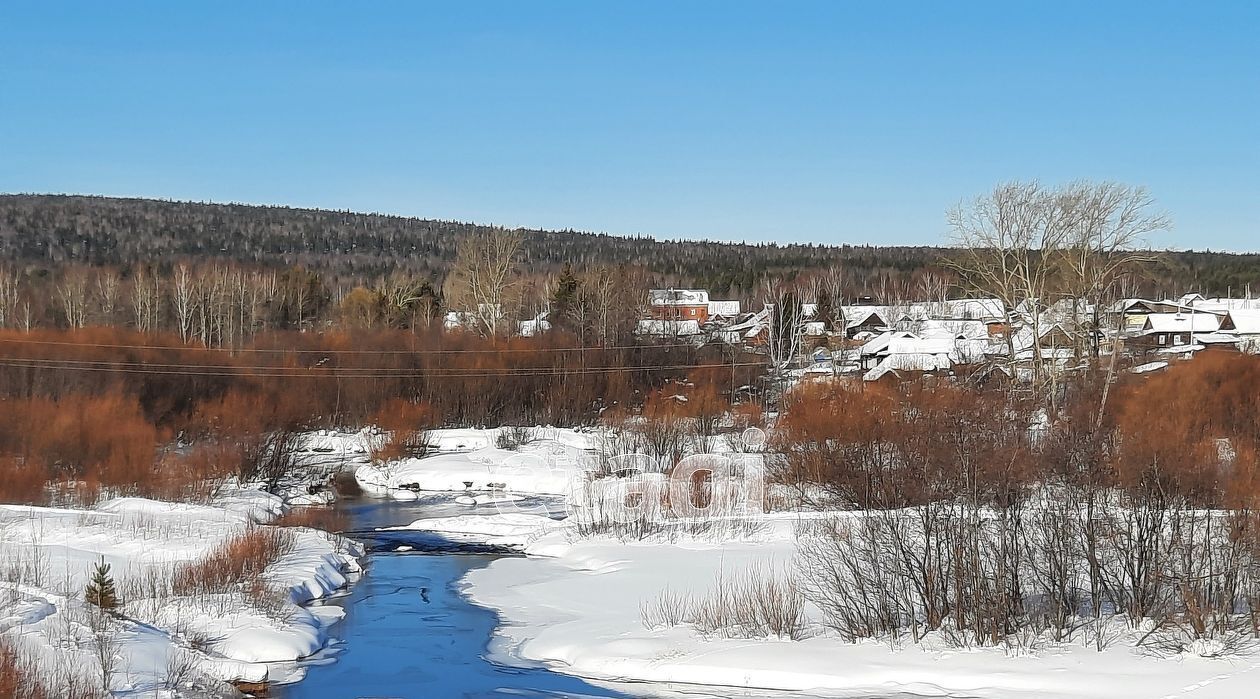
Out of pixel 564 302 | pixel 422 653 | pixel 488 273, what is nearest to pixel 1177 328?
pixel 564 302

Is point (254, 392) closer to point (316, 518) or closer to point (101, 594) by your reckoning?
point (316, 518)

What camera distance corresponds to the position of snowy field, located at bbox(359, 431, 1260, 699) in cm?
1308

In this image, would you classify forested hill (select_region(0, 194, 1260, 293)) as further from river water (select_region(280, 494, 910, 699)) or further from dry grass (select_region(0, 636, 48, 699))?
dry grass (select_region(0, 636, 48, 699))

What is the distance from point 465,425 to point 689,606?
46919 mm

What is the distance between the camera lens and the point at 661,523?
88.2ft

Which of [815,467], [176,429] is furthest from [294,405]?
[815,467]

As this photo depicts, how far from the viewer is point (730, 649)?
15109mm

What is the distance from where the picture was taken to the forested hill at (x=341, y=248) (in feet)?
449

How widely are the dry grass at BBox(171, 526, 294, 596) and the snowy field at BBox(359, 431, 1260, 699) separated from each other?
3853 mm

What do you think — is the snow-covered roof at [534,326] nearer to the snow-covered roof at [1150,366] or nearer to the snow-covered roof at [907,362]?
the snow-covered roof at [907,362]

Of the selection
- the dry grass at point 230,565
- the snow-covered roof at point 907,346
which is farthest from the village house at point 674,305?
the dry grass at point 230,565

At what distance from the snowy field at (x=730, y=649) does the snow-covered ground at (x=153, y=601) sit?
3.16m

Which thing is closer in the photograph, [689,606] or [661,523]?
[689,606]

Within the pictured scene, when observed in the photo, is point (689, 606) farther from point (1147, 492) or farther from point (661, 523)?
point (661, 523)
